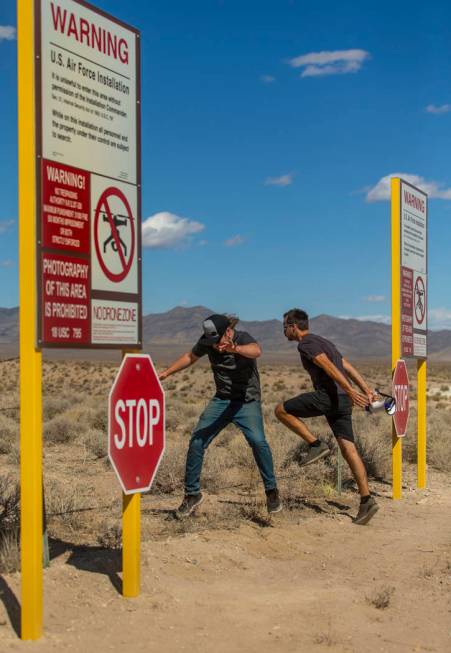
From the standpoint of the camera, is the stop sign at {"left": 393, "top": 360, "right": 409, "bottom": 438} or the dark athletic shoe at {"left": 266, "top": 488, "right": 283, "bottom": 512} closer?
the dark athletic shoe at {"left": 266, "top": 488, "right": 283, "bottom": 512}

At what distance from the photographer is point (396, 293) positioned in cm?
1010

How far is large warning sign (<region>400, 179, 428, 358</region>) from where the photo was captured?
34.0 feet

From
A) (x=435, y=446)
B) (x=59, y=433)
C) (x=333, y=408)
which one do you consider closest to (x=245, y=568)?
(x=333, y=408)

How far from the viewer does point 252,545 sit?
7309 millimetres

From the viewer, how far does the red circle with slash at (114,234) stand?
17.3 feet

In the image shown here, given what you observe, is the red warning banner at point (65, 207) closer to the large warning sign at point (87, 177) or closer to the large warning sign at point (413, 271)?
the large warning sign at point (87, 177)

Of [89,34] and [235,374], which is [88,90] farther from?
[235,374]

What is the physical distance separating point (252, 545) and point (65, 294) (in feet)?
10.9

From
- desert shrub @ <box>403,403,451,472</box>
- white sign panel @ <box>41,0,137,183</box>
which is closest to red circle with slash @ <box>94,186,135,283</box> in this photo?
white sign panel @ <box>41,0,137,183</box>

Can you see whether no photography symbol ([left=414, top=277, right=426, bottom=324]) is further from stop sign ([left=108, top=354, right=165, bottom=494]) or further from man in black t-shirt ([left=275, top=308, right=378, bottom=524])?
stop sign ([left=108, top=354, right=165, bottom=494])

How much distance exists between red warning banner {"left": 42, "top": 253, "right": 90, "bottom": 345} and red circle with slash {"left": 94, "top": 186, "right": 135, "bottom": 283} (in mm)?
183

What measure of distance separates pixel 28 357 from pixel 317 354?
4.05m

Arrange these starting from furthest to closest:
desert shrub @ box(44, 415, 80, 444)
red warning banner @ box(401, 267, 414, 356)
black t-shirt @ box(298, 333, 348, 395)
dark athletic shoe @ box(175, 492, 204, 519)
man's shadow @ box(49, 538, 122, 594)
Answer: desert shrub @ box(44, 415, 80, 444), red warning banner @ box(401, 267, 414, 356), black t-shirt @ box(298, 333, 348, 395), dark athletic shoe @ box(175, 492, 204, 519), man's shadow @ box(49, 538, 122, 594)

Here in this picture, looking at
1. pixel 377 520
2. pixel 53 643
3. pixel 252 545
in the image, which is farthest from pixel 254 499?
pixel 53 643
